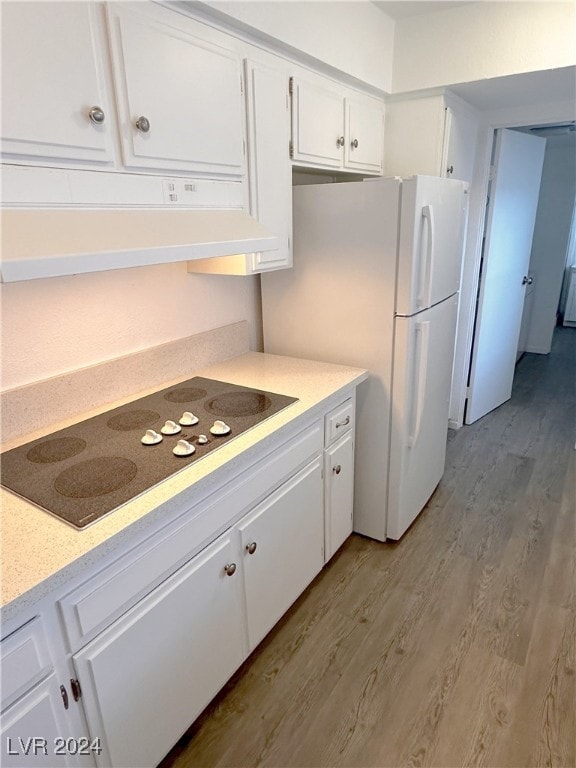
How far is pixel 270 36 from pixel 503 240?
2447mm

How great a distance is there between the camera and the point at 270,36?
1.61m

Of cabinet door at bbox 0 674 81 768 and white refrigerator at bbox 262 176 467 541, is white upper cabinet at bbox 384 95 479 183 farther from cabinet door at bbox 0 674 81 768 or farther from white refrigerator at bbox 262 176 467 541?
cabinet door at bbox 0 674 81 768

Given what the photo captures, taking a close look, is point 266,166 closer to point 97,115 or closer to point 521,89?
point 97,115

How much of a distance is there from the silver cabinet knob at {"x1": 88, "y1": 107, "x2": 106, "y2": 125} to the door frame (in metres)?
2.66

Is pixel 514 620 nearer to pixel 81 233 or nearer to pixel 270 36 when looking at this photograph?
pixel 81 233

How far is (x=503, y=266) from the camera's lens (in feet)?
11.6

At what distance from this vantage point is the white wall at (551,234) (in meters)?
4.73

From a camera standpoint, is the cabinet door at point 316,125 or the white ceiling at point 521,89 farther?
the white ceiling at point 521,89

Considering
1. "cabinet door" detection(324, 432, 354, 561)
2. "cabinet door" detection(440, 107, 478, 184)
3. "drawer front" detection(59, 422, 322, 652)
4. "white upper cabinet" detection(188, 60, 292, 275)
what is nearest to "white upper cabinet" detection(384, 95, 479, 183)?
"cabinet door" detection(440, 107, 478, 184)

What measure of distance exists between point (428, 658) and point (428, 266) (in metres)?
1.54

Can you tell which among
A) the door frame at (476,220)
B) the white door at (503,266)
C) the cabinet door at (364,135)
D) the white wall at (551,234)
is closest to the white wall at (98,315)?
the cabinet door at (364,135)

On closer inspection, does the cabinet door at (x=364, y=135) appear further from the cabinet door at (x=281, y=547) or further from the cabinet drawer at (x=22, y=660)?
the cabinet drawer at (x=22, y=660)

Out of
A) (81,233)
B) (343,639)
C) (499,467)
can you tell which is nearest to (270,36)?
(81,233)

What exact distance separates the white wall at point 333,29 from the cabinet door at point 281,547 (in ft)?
5.05
